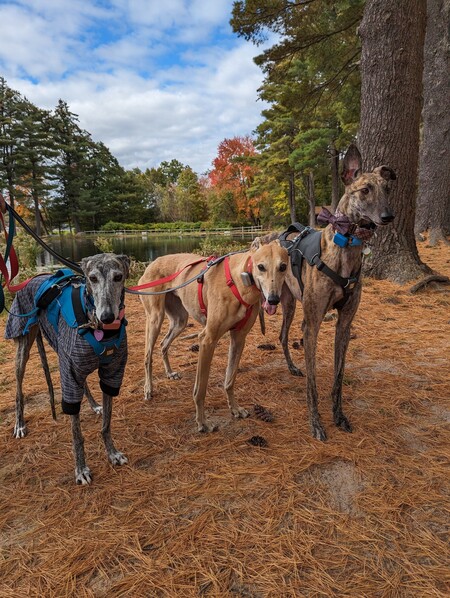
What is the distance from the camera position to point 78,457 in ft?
8.16

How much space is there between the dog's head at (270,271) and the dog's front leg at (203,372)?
0.63 meters

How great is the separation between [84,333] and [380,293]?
597 centimetres

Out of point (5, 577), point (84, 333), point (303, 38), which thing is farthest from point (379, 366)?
point (303, 38)

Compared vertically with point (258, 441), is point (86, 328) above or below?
above

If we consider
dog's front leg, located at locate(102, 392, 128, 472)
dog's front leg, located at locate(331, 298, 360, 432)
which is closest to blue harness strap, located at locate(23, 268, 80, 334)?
dog's front leg, located at locate(102, 392, 128, 472)

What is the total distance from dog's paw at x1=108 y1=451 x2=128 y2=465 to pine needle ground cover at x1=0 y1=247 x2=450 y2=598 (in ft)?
0.18

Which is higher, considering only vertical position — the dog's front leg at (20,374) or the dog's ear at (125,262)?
the dog's ear at (125,262)

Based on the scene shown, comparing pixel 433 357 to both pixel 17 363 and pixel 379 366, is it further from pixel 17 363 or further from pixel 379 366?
pixel 17 363

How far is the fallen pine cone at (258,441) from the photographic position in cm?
279

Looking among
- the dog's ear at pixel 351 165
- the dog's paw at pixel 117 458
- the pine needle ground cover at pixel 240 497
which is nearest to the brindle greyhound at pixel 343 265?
the dog's ear at pixel 351 165

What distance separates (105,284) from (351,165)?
2349mm

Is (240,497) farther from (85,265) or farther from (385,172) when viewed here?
(385,172)

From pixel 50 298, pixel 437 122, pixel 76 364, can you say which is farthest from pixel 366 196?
pixel 437 122

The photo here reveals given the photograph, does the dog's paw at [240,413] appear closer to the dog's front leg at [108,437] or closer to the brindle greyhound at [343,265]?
the brindle greyhound at [343,265]
